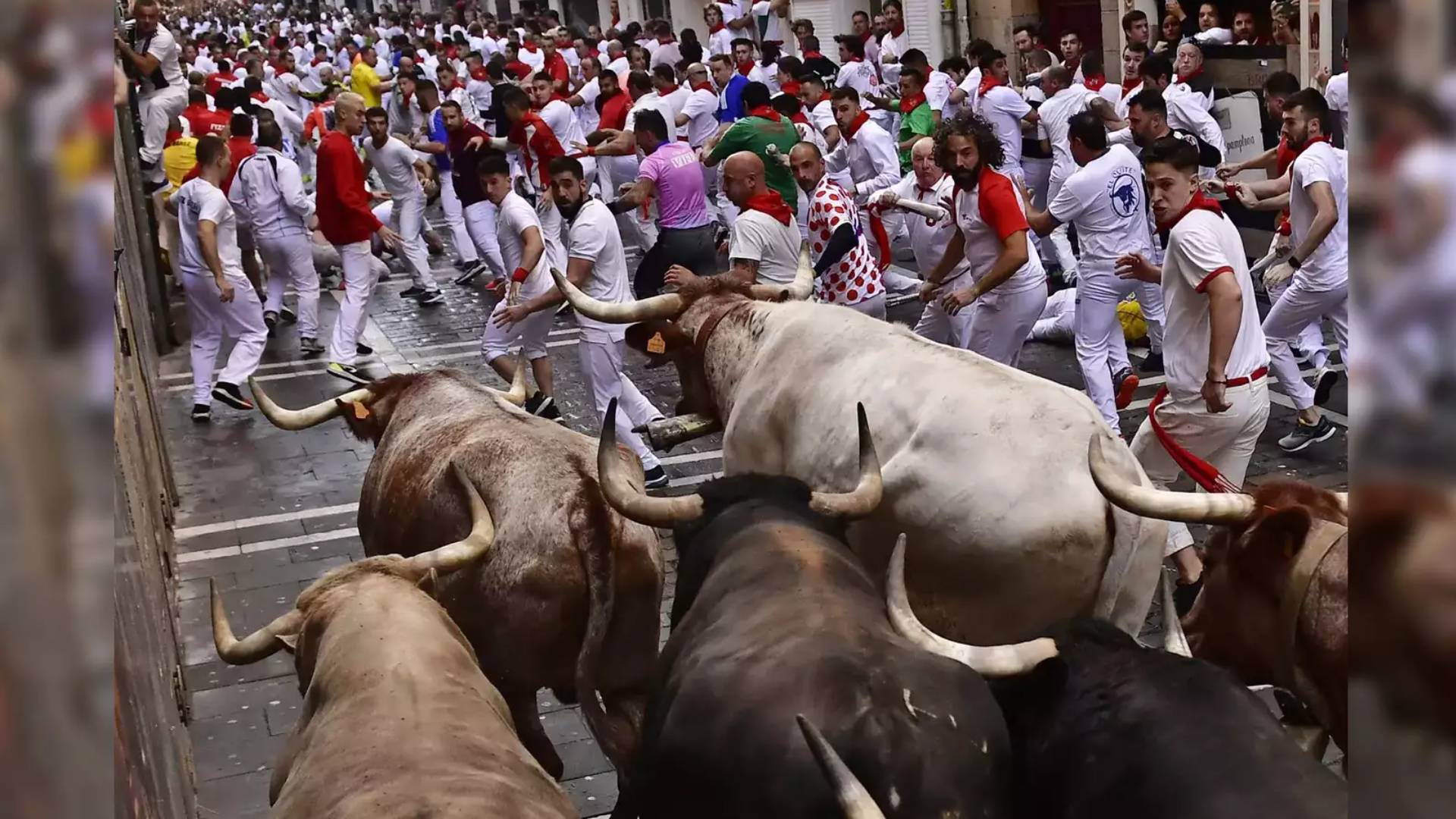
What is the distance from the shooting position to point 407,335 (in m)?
14.8

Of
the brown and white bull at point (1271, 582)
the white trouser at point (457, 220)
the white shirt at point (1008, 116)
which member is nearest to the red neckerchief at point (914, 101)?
the white shirt at point (1008, 116)

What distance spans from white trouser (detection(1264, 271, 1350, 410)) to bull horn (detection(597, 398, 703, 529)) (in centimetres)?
548

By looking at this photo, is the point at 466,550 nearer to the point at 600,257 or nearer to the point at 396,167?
the point at 600,257

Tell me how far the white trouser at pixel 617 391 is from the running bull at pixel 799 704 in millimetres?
5229

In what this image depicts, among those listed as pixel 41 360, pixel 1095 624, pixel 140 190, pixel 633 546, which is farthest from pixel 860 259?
pixel 41 360

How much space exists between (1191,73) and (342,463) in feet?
28.9

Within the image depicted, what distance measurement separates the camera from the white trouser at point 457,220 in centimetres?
1736

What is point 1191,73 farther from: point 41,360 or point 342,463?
point 41,360

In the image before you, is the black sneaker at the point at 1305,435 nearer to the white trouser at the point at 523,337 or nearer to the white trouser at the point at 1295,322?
the white trouser at the point at 1295,322

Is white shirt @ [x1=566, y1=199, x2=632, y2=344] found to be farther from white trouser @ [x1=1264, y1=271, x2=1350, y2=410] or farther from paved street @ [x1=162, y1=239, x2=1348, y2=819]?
white trouser @ [x1=1264, y1=271, x2=1350, y2=410]

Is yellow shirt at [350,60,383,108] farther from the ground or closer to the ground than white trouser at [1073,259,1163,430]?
farther from the ground

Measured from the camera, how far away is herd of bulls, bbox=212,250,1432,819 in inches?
138

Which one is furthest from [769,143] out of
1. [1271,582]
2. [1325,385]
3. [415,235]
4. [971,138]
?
[1271,582]

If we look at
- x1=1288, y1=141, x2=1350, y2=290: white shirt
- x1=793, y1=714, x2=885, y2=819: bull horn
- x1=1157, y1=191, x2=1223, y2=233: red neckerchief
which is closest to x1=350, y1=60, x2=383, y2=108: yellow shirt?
x1=1288, y1=141, x2=1350, y2=290: white shirt
